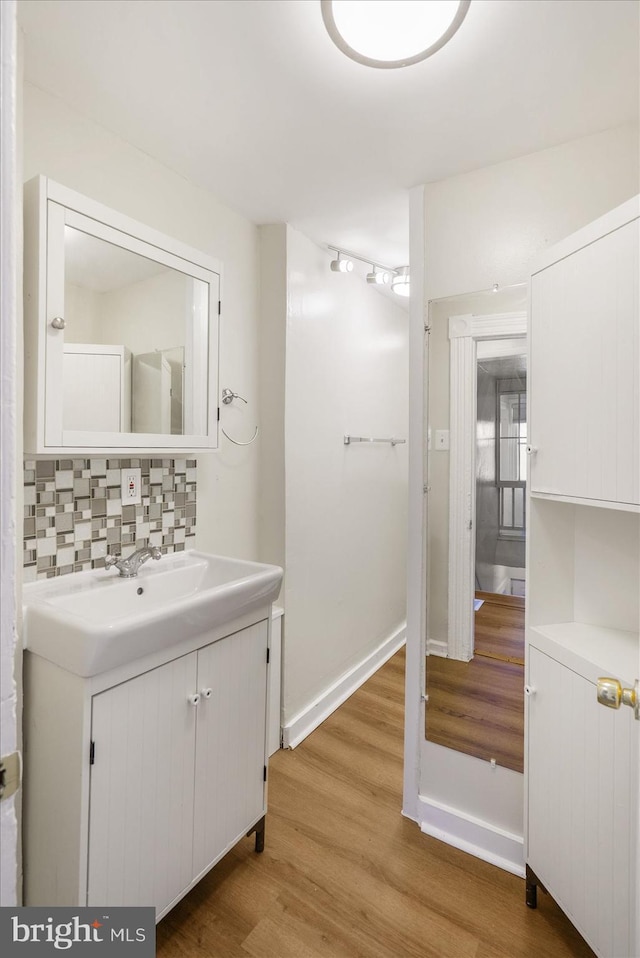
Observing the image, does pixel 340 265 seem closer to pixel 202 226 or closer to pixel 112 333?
pixel 202 226

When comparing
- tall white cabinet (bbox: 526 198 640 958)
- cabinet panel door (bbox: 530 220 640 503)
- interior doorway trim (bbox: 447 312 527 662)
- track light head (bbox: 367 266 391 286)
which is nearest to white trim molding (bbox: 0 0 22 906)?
tall white cabinet (bbox: 526 198 640 958)

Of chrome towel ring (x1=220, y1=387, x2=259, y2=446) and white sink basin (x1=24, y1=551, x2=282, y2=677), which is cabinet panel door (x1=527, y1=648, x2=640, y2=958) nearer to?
white sink basin (x1=24, y1=551, x2=282, y2=677)

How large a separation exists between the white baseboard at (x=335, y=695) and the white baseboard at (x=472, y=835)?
691 millimetres

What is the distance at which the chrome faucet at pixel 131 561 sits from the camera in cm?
158

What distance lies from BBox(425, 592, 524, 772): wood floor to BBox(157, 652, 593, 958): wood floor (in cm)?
38

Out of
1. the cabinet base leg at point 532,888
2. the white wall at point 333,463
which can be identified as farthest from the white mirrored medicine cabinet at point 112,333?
the cabinet base leg at point 532,888

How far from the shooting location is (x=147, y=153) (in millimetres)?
1720

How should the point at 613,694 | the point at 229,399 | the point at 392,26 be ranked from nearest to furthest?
the point at 613,694
the point at 392,26
the point at 229,399

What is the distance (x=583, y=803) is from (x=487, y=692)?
46 cm

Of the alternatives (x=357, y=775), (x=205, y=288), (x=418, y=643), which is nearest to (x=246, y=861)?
(x=357, y=775)

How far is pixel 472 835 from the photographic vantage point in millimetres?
1731

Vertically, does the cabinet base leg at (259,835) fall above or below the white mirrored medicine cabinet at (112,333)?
below

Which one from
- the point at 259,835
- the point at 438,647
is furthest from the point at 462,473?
the point at 259,835

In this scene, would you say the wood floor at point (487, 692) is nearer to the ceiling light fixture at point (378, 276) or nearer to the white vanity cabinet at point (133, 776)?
the white vanity cabinet at point (133, 776)
